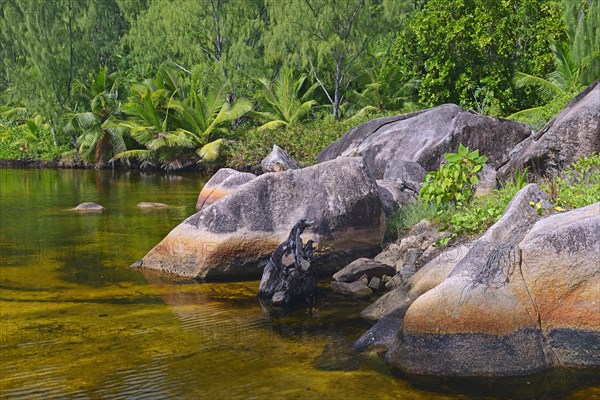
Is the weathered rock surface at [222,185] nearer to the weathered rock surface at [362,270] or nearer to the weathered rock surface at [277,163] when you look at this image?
the weathered rock surface at [277,163]

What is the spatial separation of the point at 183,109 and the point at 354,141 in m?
14.3

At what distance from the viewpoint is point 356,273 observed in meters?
9.63

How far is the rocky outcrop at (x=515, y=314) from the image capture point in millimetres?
6441

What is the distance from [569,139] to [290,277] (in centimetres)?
578

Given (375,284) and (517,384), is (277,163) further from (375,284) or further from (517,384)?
(517,384)

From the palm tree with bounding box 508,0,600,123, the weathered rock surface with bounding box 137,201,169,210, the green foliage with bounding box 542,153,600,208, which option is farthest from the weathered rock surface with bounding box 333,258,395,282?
the palm tree with bounding box 508,0,600,123

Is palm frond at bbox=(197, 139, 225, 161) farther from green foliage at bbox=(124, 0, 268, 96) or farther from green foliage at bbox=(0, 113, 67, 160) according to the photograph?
green foliage at bbox=(0, 113, 67, 160)

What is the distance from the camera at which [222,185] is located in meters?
16.1

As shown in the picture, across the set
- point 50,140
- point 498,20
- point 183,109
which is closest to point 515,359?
point 498,20

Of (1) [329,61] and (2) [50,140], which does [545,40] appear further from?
(2) [50,140]

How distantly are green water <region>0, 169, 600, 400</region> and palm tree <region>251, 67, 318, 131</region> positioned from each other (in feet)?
62.5

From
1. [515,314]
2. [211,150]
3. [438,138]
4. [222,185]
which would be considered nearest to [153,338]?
[515,314]

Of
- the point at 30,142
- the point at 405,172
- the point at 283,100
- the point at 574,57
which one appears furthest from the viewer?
the point at 30,142

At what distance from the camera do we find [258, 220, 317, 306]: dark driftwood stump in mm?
8797
